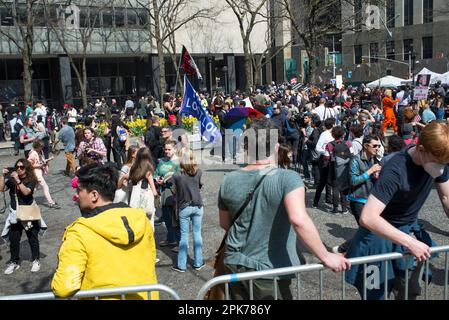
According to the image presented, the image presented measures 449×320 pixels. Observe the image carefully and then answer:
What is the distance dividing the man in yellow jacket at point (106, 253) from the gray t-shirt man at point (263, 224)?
23.0 inches

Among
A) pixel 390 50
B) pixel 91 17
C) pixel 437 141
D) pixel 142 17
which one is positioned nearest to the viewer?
pixel 437 141

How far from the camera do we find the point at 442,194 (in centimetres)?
350

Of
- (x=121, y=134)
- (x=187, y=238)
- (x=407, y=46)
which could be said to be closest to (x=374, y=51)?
(x=407, y=46)

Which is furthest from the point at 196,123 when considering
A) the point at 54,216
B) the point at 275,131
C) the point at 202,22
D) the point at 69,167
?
the point at 202,22

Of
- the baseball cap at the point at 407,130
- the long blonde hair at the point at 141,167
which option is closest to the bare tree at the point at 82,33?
the baseball cap at the point at 407,130

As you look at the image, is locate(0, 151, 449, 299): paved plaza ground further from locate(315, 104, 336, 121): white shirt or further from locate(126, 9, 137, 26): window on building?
locate(126, 9, 137, 26): window on building

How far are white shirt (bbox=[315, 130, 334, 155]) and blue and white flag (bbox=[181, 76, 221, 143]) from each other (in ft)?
7.08

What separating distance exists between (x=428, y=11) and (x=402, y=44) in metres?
4.50

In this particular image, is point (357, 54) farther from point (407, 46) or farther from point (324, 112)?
point (324, 112)

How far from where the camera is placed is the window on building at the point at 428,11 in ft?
173

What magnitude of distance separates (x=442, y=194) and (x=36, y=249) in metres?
5.14

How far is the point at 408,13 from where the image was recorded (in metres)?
55.1
